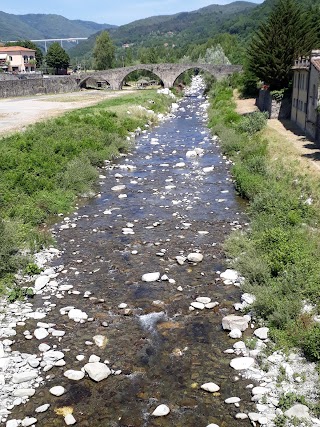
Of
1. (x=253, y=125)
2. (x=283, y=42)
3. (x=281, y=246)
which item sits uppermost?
(x=283, y=42)

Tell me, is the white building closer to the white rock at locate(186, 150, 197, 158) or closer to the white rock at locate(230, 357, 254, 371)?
the white rock at locate(186, 150, 197, 158)

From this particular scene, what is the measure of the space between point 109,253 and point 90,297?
304 centimetres

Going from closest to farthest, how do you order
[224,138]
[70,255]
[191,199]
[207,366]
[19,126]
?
[207,366] < [70,255] < [191,199] < [224,138] < [19,126]

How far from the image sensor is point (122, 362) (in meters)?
9.88

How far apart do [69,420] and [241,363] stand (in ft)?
11.9

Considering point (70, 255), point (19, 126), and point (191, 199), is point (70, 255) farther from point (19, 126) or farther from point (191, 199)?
point (19, 126)

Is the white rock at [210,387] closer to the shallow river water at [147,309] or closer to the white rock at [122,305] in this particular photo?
the shallow river water at [147,309]

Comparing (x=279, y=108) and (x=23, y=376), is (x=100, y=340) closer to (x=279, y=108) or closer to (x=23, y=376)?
(x=23, y=376)

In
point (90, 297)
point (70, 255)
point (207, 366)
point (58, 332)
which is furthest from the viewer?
point (70, 255)

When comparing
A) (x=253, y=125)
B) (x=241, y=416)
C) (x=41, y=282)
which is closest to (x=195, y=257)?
(x=41, y=282)

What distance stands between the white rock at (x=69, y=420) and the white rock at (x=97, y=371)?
1040mm

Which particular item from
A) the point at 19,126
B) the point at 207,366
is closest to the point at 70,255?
the point at 207,366

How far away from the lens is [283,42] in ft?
118

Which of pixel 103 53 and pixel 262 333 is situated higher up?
pixel 103 53
